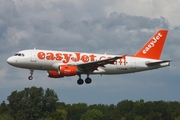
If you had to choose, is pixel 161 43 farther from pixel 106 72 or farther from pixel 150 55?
pixel 106 72

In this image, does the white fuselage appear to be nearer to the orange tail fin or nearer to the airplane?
the airplane

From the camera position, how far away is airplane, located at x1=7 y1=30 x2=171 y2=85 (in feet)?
286

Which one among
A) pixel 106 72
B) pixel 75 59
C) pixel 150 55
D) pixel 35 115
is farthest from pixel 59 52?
pixel 35 115

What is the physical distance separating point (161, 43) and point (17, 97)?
7722 cm

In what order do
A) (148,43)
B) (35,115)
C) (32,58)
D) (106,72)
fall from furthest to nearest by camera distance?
(35,115)
(148,43)
(106,72)
(32,58)

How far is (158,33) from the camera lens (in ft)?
332

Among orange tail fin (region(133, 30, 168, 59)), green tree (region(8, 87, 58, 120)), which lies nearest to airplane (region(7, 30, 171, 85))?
orange tail fin (region(133, 30, 168, 59))

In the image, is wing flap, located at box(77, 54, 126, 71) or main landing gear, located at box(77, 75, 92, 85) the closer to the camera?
wing flap, located at box(77, 54, 126, 71)

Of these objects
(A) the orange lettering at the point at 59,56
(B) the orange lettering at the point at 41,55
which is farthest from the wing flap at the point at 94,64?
(B) the orange lettering at the point at 41,55

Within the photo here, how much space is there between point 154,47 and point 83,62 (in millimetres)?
15325

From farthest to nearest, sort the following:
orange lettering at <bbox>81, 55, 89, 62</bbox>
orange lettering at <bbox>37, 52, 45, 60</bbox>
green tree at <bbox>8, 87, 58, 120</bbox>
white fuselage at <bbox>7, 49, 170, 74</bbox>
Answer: green tree at <bbox>8, 87, 58, 120</bbox> → orange lettering at <bbox>81, 55, 89, 62</bbox> → white fuselage at <bbox>7, 49, 170, 74</bbox> → orange lettering at <bbox>37, 52, 45, 60</bbox>

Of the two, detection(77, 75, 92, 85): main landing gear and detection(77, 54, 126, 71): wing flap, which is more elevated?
detection(77, 54, 126, 71): wing flap

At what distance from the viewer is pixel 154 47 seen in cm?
9938

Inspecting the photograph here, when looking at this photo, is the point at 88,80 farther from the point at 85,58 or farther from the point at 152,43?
the point at 152,43
